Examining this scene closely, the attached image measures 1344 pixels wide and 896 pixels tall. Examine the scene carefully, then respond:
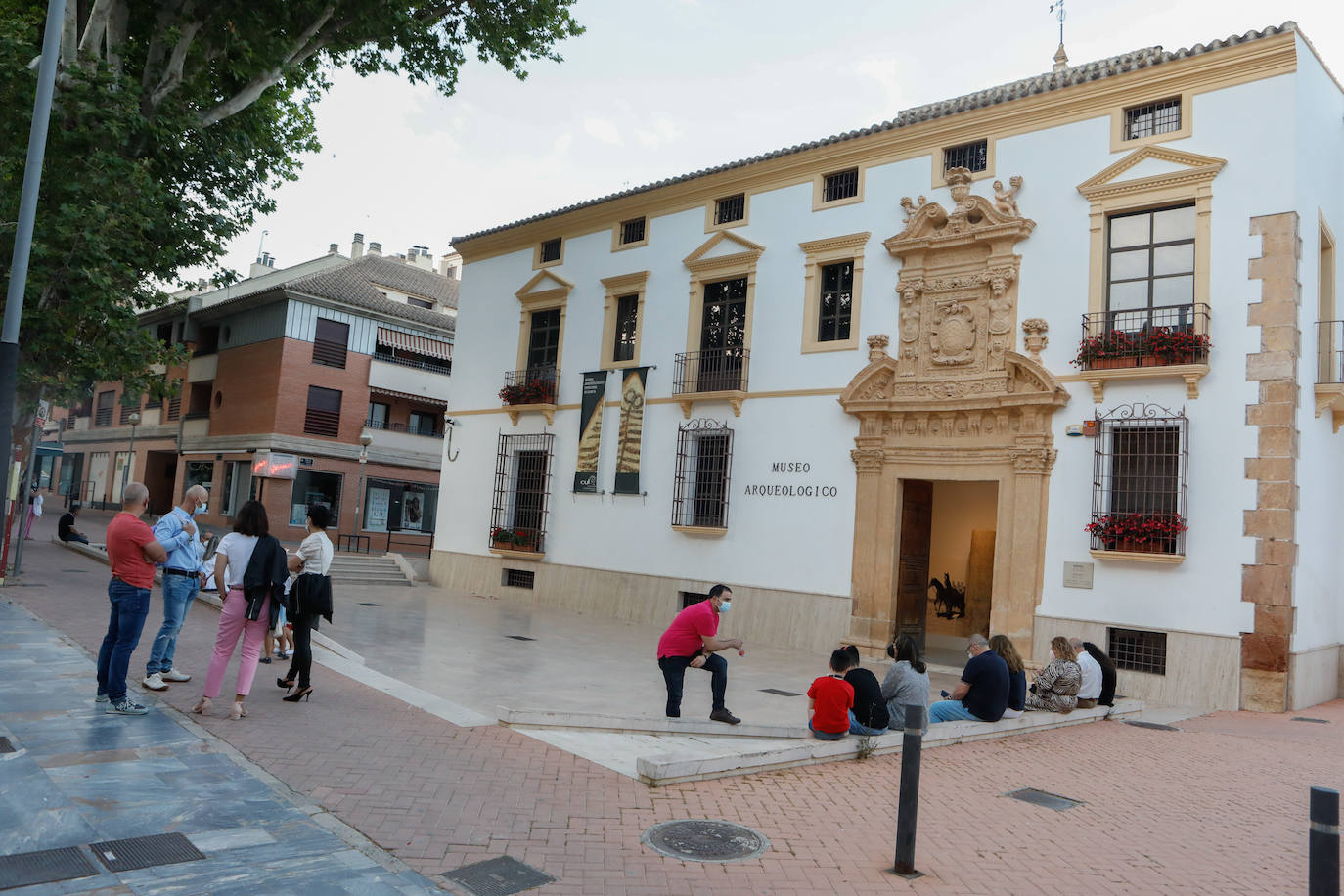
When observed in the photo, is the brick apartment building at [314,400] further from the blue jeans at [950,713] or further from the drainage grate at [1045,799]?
the drainage grate at [1045,799]

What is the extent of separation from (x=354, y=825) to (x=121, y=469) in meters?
44.3

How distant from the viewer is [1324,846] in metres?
3.69

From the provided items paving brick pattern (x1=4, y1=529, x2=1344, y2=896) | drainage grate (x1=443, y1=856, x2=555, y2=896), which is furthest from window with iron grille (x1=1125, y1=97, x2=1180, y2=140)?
drainage grate (x1=443, y1=856, x2=555, y2=896)

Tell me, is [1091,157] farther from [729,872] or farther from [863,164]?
[729,872]

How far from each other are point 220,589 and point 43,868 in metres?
3.41

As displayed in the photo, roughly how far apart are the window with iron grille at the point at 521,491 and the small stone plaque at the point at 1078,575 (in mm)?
11793

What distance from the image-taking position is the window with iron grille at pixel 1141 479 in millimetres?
13078

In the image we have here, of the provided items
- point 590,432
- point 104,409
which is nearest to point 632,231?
point 590,432

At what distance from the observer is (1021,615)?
46.9 ft

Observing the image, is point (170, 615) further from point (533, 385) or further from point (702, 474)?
point (533, 385)

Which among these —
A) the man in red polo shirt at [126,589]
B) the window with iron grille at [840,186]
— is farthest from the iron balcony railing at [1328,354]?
the man in red polo shirt at [126,589]

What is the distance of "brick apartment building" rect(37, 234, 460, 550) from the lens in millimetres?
32656


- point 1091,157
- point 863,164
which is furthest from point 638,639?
point 1091,157

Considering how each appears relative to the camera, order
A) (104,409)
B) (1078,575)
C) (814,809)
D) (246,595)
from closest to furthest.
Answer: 1. (814,809)
2. (246,595)
3. (1078,575)
4. (104,409)
